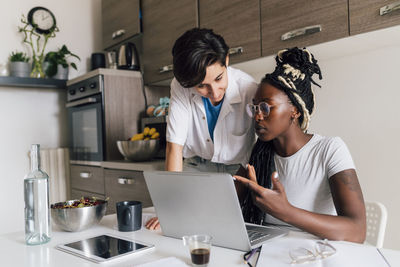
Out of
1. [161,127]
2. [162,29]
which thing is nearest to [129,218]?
[161,127]

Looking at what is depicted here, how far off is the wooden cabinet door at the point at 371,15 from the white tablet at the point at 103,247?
118 cm

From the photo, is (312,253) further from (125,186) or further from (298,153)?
(125,186)

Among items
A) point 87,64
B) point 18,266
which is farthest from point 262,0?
point 87,64

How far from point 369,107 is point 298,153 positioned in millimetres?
830

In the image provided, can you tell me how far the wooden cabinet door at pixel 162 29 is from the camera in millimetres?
2322

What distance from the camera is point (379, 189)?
5.93 ft

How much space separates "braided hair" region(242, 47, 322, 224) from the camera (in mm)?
1171

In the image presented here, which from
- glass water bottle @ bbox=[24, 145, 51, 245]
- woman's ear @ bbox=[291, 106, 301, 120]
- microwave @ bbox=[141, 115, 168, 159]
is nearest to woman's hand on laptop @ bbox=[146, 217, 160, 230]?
glass water bottle @ bbox=[24, 145, 51, 245]

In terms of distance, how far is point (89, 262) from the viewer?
32.1 inches

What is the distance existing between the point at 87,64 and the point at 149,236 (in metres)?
2.68

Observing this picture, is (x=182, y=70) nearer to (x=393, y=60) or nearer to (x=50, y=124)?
(x=393, y=60)

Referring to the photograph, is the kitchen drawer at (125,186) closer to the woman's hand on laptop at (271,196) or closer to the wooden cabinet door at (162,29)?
the wooden cabinet door at (162,29)

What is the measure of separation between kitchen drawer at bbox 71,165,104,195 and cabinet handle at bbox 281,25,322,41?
1.64 meters

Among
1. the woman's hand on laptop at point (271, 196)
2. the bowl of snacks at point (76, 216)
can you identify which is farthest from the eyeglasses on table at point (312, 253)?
the bowl of snacks at point (76, 216)
